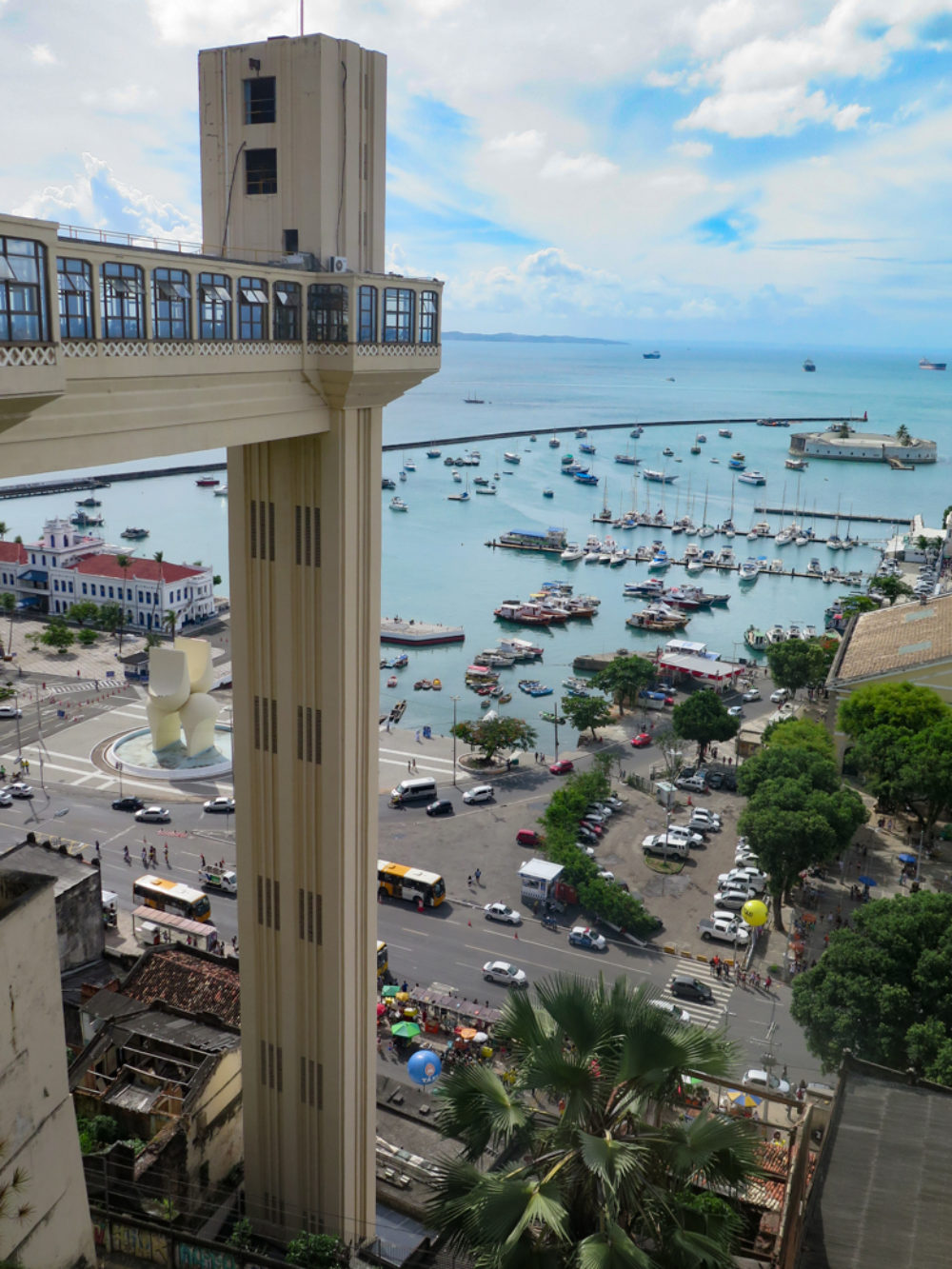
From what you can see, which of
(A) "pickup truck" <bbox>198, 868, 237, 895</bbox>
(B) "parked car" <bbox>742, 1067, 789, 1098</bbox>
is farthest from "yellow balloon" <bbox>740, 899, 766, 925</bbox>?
(A) "pickup truck" <bbox>198, 868, 237, 895</bbox>

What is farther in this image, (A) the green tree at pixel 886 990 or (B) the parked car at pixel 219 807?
(B) the parked car at pixel 219 807

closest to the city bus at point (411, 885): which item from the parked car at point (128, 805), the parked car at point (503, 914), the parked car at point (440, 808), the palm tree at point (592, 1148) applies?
the parked car at point (503, 914)

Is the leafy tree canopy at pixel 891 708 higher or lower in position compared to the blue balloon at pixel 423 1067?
higher

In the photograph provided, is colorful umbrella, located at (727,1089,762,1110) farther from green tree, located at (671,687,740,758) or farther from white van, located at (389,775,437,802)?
green tree, located at (671,687,740,758)

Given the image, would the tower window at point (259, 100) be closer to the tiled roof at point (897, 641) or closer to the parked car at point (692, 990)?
the parked car at point (692, 990)

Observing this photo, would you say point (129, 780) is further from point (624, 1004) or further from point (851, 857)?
point (624, 1004)

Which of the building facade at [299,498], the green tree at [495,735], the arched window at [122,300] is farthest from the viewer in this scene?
the green tree at [495,735]

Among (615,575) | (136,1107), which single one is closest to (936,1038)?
(136,1107)
